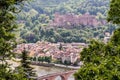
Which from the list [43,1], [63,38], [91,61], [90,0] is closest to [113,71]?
[91,61]

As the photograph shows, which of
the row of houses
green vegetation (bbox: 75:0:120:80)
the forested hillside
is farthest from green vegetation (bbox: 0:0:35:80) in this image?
the forested hillside

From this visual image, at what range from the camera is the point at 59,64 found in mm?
63281

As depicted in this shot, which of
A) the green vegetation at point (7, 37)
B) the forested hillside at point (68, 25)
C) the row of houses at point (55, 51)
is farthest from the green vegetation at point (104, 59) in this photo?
the forested hillside at point (68, 25)

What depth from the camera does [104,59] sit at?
7.20 m

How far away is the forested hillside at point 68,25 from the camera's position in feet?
311

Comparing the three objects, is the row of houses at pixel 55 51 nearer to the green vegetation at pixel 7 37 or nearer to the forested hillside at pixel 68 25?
the forested hillside at pixel 68 25

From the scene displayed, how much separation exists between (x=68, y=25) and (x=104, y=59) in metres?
100

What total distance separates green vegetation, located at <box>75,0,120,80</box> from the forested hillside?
59.7 meters

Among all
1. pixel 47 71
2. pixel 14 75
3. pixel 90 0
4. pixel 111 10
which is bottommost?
pixel 47 71

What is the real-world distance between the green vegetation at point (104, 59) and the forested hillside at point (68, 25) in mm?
59651

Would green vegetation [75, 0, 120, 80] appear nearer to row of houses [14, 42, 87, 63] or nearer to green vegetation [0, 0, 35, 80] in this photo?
green vegetation [0, 0, 35, 80]

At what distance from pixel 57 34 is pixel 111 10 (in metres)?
85.5

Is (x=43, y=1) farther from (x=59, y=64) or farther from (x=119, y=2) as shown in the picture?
(x=119, y=2)

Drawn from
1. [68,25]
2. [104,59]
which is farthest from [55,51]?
[104,59]
